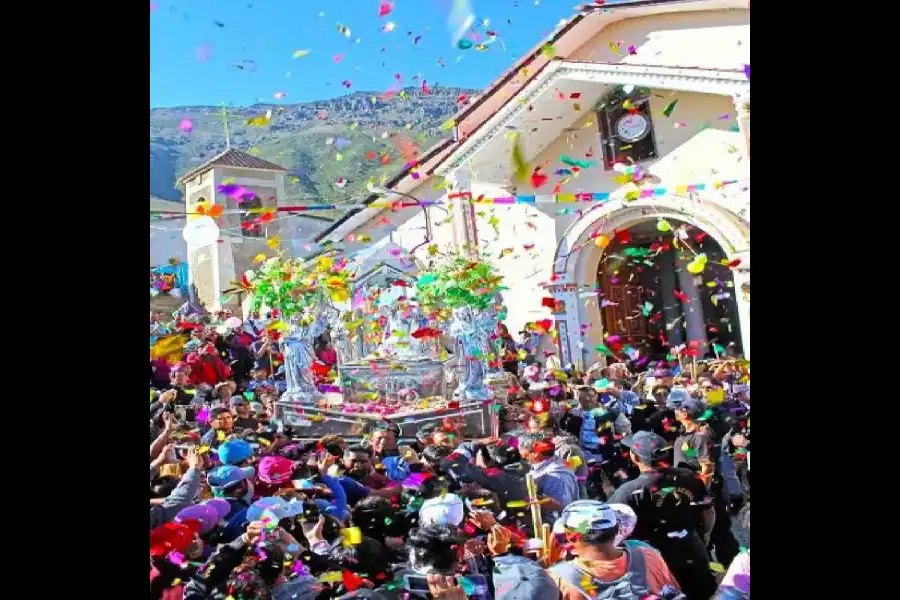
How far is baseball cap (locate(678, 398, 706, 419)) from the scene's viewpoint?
4.05 metres

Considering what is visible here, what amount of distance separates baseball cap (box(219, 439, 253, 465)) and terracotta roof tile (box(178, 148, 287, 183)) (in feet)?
Result: 9.29

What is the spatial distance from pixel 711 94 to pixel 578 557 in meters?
5.32

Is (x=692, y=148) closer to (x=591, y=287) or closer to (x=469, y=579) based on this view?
(x=591, y=287)

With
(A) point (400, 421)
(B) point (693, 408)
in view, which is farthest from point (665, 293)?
(A) point (400, 421)

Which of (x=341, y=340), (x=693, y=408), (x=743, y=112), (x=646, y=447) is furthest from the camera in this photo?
(x=743, y=112)

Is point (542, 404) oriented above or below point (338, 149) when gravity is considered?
below

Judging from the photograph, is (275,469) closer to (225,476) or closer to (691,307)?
(225,476)

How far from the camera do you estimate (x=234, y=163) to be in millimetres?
5656

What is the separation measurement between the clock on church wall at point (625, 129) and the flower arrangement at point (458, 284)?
7.79 feet

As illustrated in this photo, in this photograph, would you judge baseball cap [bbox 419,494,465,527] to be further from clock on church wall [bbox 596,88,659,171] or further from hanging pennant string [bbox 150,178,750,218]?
clock on church wall [bbox 596,88,659,171]

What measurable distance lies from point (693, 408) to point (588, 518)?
1798 millimetres

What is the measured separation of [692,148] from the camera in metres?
6.73
